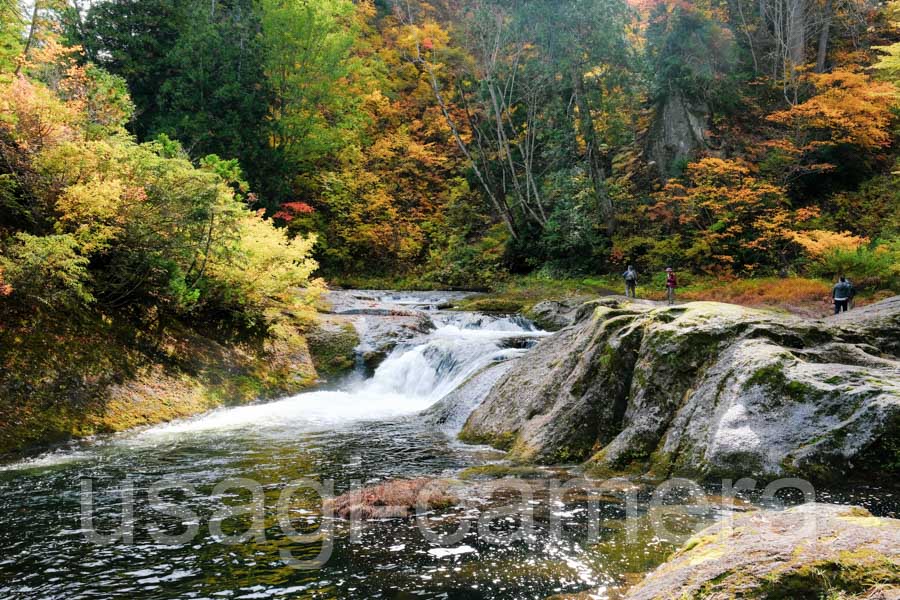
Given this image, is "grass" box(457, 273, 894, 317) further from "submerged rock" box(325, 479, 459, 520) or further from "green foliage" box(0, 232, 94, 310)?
"submerged rock" box(325, 479, 459, 520)

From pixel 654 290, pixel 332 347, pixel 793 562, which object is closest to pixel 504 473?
pixel 793 562

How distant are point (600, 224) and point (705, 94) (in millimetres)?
7459

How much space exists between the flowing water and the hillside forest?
5.31 meters

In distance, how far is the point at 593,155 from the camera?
26.9 metres

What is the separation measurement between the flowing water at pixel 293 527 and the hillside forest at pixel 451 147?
17.4ft

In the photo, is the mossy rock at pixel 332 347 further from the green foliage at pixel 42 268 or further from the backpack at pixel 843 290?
the backpack at pixel 843 290

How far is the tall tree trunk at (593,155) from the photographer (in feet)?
86.0

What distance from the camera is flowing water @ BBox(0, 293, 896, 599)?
419 centimetres

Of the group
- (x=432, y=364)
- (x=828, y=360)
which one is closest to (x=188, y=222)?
(x=432, y=364)

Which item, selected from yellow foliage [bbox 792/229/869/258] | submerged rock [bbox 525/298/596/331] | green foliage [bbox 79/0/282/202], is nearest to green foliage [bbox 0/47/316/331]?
submerged rock [bbox 525/298/596/331]

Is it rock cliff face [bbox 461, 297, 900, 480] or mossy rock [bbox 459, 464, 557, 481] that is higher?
rock cliff face [bbox 461, 297, 900, 480]

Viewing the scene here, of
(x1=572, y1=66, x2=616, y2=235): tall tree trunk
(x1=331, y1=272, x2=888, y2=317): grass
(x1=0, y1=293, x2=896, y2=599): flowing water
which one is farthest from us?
(x1=572, y1=66, x2=616, y2=235): tall tree trunk

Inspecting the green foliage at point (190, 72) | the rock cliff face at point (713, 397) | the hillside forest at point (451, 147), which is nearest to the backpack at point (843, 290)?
the hillside forest at point (451, 147)

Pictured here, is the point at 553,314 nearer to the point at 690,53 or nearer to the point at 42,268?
the point at 42,268
